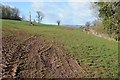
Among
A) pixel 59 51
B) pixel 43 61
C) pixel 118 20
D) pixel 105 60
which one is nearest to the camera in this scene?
pixel 43 61

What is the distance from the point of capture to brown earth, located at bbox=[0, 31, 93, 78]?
9141 millimetres

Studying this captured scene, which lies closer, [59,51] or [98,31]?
[59,51]

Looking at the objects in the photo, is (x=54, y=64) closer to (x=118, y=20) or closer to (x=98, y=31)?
(x=118, y=20)

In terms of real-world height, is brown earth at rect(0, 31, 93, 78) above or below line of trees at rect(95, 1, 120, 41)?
below

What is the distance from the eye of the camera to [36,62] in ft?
34.4

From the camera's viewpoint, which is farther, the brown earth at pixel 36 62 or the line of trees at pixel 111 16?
the line of trees at pixel 111 16

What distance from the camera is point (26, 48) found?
12.8 metres

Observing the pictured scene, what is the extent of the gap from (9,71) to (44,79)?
124cm

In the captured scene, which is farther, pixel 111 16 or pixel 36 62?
pixel 111 16

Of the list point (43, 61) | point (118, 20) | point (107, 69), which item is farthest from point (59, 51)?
point (118, 20)

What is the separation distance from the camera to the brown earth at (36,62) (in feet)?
30.0

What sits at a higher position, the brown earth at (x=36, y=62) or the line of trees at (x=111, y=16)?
the line of trees at (x=111, y=16)

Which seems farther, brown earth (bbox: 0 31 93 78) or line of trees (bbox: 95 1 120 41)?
line of trees (bbox: 95 1 120 41)

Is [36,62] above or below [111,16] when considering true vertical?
below
